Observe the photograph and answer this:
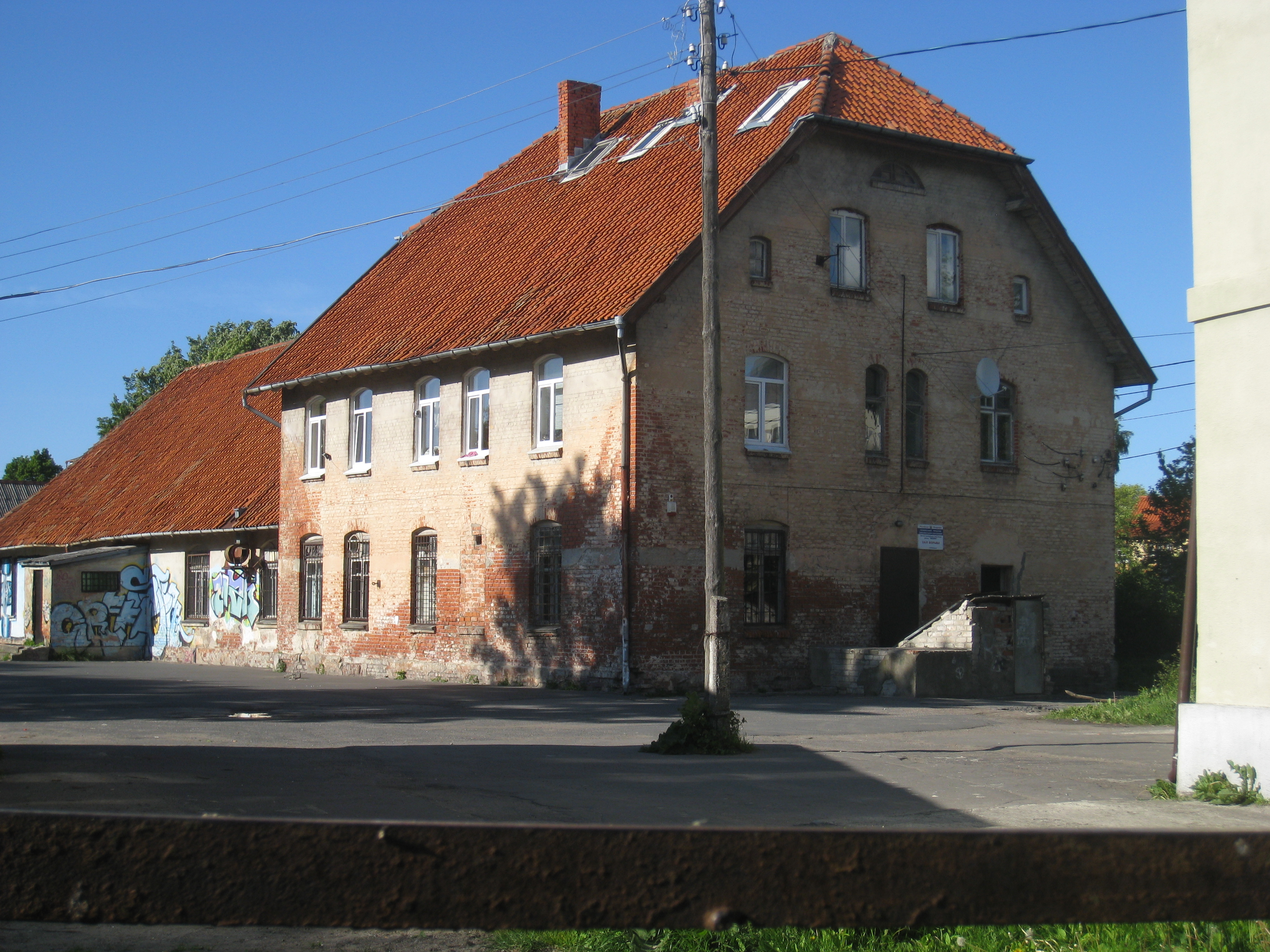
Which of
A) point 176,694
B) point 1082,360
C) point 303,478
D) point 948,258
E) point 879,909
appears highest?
point 948,258

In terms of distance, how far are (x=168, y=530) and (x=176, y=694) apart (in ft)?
45.9

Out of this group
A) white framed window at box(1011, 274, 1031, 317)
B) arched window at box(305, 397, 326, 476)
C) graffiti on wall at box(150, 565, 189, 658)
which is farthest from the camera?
graffiti on wall at box(150, 565, 189, 658)

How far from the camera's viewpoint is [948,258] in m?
26.2

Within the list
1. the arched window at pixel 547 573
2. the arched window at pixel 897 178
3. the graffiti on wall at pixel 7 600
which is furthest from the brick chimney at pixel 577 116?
the graffiti on wall at pixel 7 600

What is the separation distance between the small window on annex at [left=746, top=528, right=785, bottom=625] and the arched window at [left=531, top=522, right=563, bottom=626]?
338 cm

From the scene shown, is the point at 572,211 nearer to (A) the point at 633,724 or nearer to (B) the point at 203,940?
(A) the point at 633,724

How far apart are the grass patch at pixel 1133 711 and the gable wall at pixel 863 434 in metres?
5.87

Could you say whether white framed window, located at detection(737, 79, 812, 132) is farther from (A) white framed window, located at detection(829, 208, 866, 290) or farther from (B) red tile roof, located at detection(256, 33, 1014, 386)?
(A) white framed window, located at detection(829, 208, 866, 290)

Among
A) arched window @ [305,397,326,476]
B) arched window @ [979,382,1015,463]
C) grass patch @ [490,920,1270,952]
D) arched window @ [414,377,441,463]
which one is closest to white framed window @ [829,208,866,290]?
arched window @ [979,382,1015,463]

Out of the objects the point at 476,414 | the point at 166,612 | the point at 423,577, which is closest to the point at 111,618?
the point at 166,612

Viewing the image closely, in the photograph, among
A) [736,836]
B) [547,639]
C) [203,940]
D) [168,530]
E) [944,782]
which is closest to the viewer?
[736,836]

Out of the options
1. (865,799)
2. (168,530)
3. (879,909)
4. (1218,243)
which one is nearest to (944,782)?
(865,799)

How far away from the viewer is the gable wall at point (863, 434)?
73.9 feet

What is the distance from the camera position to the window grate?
35.5 meters
